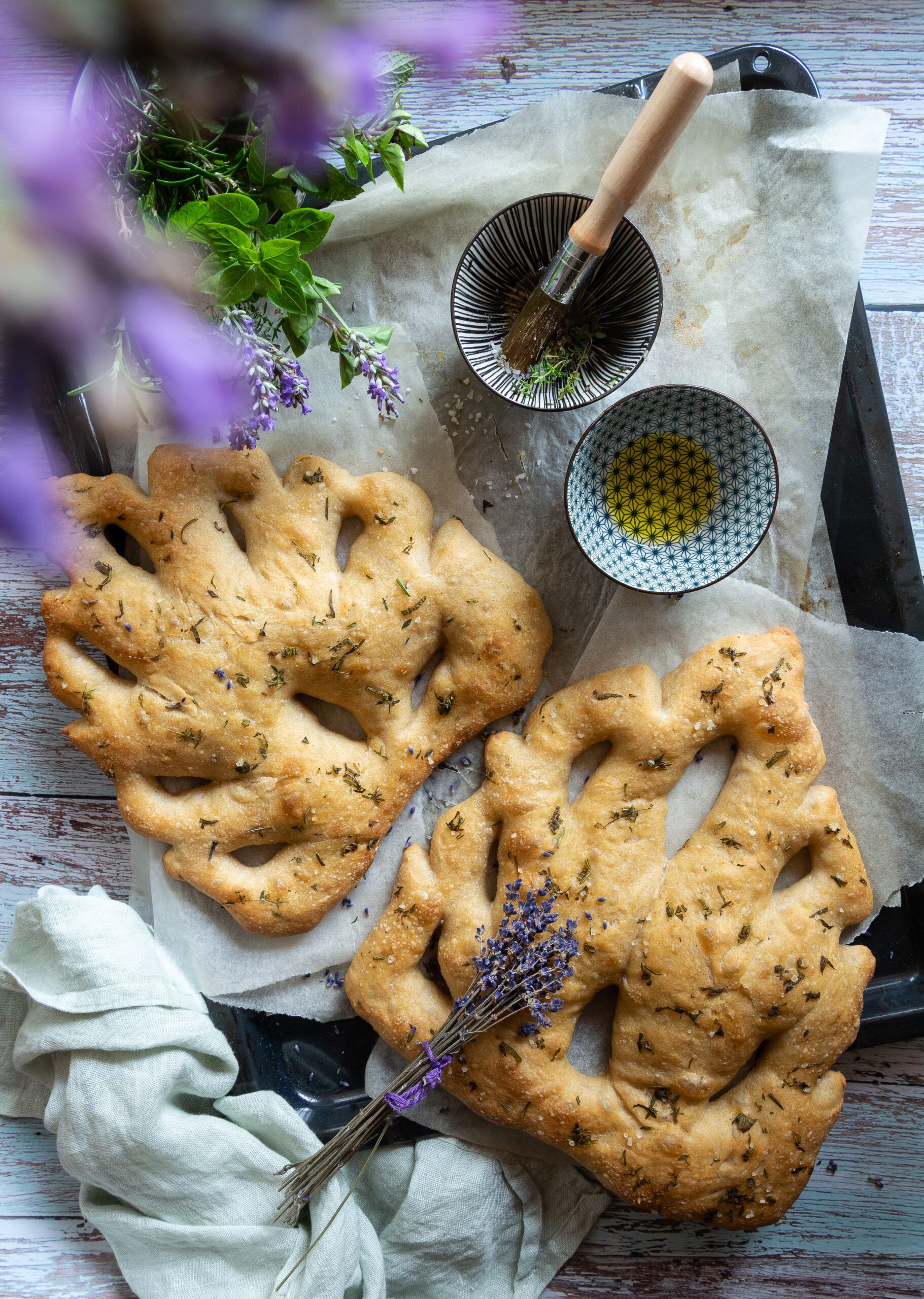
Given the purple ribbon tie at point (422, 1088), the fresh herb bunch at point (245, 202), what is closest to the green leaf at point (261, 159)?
the fresh herb bunch at point (245, 202)

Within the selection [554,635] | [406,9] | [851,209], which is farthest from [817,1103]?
[406,9]

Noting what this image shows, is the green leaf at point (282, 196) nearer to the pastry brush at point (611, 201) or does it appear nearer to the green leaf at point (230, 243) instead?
the green leaf at point (230, 243)

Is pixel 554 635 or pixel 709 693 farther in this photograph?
pixel 554 635

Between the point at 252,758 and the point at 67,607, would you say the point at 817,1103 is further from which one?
the point at 67,607

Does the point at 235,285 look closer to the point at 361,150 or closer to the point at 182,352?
the point at 361,150

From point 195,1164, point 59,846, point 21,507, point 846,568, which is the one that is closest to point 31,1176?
point 195,1164

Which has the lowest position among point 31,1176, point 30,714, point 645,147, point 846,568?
point 31,1176

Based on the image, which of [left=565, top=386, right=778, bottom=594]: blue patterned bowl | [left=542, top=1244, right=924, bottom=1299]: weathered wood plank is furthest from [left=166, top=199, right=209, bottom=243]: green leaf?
[left=542, top=1244, right=924, bottom=1299]: weathered wood plank
